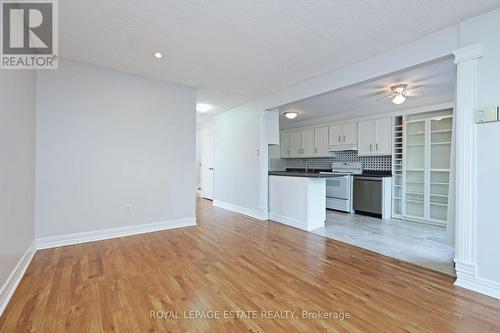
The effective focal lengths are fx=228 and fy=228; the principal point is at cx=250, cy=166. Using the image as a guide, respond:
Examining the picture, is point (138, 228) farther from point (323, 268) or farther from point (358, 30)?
point (358, 30)

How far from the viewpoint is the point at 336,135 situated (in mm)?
5855

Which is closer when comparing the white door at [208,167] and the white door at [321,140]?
the white door at [321,140]

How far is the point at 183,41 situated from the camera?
2588 mm

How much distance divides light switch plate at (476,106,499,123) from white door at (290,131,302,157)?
15.7 ft

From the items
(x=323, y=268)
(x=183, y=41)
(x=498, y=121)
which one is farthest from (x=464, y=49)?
(x=183, y=41)

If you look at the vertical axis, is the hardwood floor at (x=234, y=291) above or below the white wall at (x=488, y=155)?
below

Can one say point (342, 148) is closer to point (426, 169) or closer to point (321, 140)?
point (321, 140)

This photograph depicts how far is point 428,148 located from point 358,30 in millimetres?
3418

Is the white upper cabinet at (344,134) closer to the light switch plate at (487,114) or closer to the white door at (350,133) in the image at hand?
the white door at (350,133)

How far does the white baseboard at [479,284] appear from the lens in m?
1.95

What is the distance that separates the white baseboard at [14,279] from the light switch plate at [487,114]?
4.16 m

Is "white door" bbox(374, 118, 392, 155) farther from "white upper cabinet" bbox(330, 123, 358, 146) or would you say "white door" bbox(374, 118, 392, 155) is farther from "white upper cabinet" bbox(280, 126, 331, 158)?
"white upper cabinet" bbox(280, 126, 331, 158)

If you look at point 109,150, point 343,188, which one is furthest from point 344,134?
point 109,150
